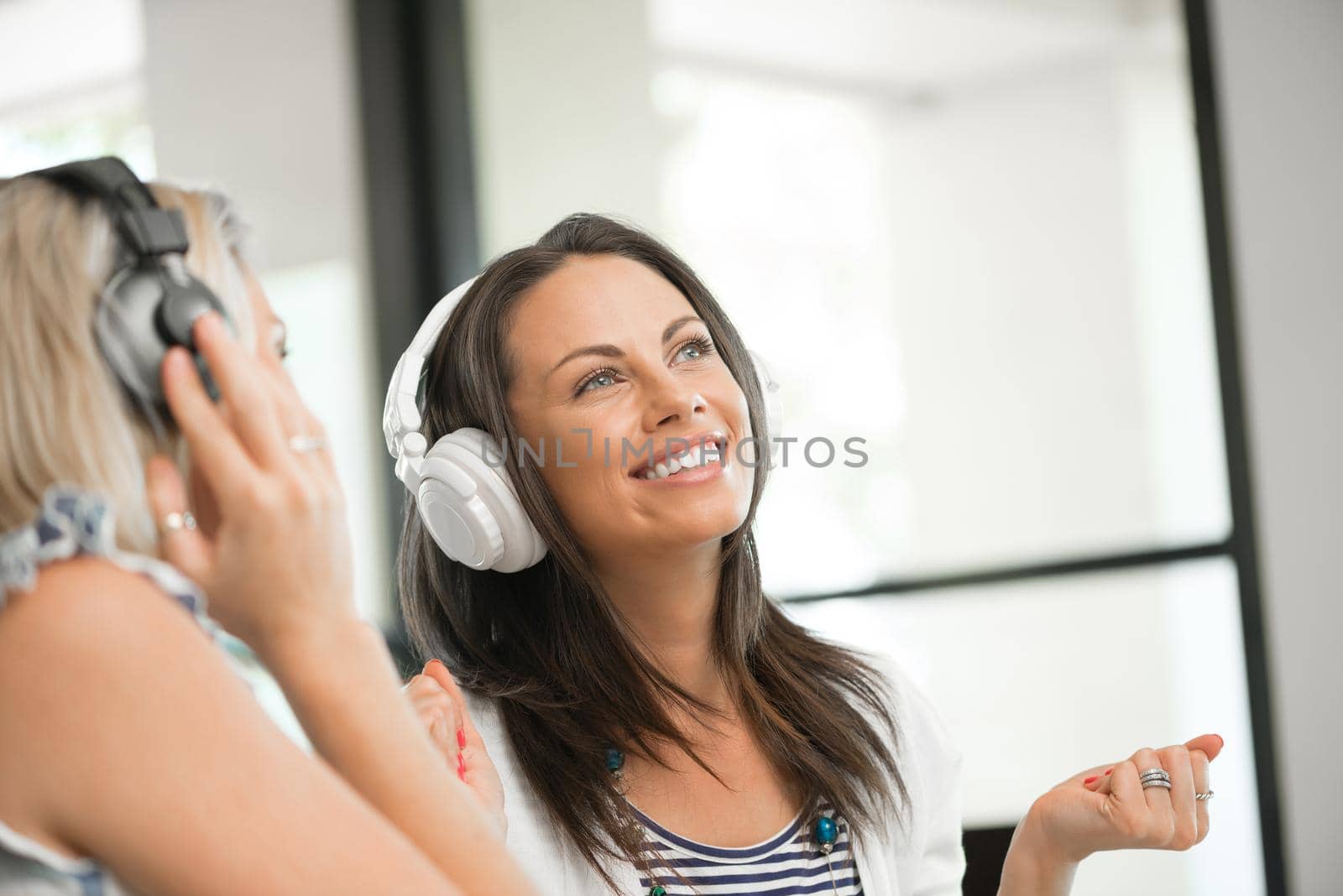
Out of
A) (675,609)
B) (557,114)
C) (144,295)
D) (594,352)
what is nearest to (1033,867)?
(675,609)

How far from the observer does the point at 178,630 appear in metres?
0.75

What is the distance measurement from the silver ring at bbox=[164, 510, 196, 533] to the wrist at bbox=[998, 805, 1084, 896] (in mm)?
1053

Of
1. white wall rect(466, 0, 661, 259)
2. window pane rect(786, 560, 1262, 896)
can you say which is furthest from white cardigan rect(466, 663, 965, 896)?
white wall rect(466, 0, 661, 259)

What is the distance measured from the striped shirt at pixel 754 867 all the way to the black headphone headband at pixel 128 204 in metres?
0.92

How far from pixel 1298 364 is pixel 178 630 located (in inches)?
91.2

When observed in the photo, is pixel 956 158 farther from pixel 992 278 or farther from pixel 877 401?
pixel 877 401

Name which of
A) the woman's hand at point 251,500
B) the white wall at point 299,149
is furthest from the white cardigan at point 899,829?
the white wall at point 299,149

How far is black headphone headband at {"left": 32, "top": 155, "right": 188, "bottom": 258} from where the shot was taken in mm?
824

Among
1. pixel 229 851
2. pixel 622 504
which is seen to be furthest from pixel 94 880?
pixel 622 504

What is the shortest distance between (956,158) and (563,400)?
5.52 ft

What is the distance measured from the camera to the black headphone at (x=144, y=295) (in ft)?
2.62

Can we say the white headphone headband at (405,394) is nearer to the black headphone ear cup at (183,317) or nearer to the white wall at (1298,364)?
the black headphone ear cup at (183,317)

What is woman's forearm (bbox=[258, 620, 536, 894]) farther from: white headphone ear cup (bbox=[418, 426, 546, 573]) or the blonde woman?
white headphone ear cup (bbox=[418, 426, 546, 573])

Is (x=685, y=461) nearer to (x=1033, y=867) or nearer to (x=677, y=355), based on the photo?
(x=677, y=355)
